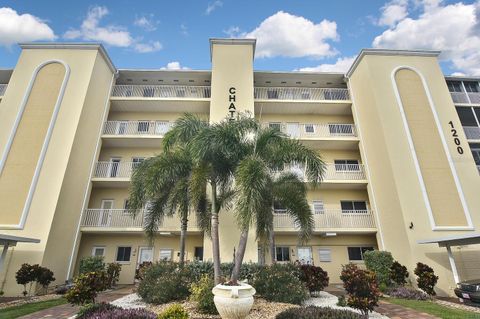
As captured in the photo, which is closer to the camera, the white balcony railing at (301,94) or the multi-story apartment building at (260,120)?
the multi-story apartment building at (260,120)

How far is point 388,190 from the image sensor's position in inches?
Answer: 637

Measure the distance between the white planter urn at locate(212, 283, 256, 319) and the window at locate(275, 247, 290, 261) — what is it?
10.7 metres

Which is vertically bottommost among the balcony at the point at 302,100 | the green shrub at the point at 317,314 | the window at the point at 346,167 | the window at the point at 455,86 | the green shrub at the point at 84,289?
the green shrub at the point at 317,314

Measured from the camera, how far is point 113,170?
18250mm

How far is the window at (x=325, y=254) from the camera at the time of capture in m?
17.5

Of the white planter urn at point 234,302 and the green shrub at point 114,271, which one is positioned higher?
the green shrub at point 114,271

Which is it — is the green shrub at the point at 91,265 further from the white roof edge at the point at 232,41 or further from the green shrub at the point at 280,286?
the white roof edge at the point at 232,41

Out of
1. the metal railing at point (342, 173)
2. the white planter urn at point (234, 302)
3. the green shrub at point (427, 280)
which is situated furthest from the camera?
the metal railing at point (342, 173)

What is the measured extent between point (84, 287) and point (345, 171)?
641 inches

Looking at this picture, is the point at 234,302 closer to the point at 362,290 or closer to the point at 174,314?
the point at 174,314

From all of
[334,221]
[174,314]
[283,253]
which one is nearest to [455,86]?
[334,221]

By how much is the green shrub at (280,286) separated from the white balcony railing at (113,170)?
1178cm

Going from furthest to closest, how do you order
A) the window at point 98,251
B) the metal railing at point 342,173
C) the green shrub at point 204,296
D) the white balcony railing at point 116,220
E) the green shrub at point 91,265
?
1. the metal railing at point 342,173
2. the window at point 98,251
3. the white balcony railing at point 116,220
4. the green shrub at point 91,265
5. the green shrub at point 204,296

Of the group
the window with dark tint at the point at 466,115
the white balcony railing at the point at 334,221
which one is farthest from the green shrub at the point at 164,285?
the window with dark tint at the point at 466,115
